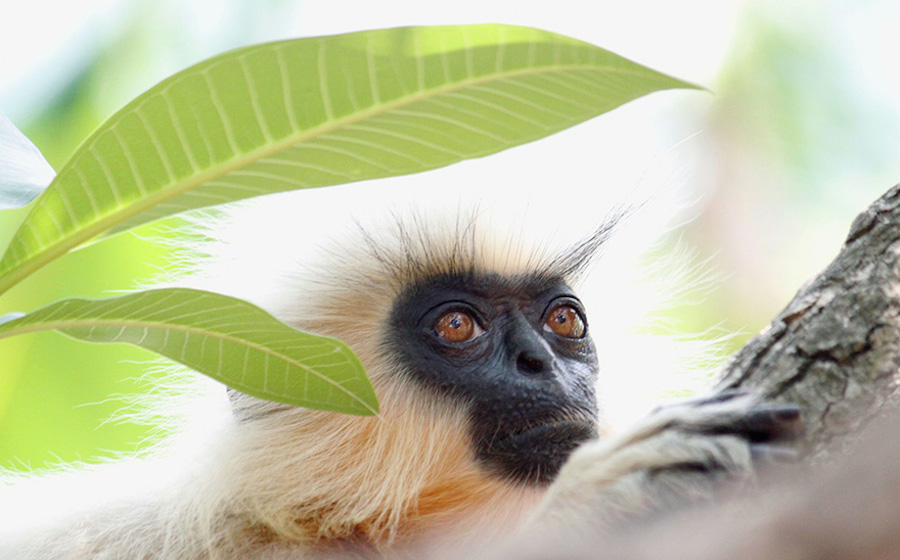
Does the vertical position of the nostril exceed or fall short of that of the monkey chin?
it exceeds it

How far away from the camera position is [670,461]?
1908mm

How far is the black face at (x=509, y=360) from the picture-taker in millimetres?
3039

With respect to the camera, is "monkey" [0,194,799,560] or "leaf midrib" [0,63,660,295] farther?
"monkey" [0,194,799,560]

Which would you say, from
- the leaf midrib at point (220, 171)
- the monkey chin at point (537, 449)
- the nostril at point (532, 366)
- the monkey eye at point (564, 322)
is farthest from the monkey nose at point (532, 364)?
the leaf midrib at point (220, 171)

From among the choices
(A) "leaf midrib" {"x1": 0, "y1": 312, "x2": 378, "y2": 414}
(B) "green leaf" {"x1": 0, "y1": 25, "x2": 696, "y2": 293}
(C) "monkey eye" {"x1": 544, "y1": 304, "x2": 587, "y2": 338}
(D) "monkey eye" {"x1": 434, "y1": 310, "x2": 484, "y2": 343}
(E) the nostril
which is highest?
(C) "monkey eye" {"x1": 544, "y1": 304, "x2": 587, "y2": 338}

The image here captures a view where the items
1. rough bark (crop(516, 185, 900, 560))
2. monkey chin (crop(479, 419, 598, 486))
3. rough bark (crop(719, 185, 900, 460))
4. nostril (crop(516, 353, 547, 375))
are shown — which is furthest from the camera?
nostril (crop(516, 353, 547, 375))

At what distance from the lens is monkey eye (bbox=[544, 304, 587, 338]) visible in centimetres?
352

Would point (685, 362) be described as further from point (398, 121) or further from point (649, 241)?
point (398, 121)

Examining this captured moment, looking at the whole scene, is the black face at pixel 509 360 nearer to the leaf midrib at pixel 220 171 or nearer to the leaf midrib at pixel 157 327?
the leaf midrib at pixel 157 327

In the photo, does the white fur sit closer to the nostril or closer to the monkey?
the monkey

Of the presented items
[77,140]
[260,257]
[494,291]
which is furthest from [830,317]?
[77,140]

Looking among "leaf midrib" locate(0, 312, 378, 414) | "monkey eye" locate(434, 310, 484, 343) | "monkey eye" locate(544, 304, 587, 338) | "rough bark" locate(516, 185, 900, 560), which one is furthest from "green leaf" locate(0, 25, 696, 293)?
"monkey eye" locate(544, 304, 587, 338)

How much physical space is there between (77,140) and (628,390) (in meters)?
3.08

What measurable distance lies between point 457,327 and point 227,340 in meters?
1.35
